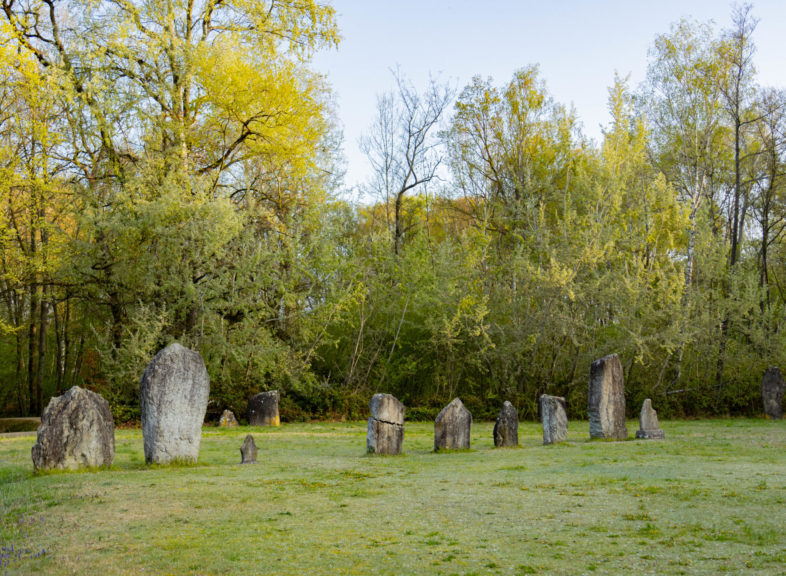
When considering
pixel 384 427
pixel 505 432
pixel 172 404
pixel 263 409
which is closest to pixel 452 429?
pixel 505 432

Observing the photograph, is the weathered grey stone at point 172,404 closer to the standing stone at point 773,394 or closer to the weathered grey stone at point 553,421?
the weathered grey stone at point 553,421

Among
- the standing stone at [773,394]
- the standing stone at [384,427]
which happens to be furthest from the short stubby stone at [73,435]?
the standing stone at [773,394]

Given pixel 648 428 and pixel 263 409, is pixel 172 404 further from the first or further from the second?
pixel 648 428

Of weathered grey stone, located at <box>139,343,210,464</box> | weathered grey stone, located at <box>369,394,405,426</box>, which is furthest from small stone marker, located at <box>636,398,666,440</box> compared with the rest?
weathered grey stone, located at <box>139,343,210,464</box>

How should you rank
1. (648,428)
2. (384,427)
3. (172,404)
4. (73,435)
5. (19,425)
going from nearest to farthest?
(73,435) → (172,404) → (384,427) → (648,428) → (19,425)

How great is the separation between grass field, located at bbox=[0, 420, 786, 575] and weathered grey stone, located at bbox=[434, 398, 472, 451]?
780 millimetres

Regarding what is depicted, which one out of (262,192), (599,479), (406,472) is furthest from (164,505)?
(262,192)

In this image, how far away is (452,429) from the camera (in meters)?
13.7

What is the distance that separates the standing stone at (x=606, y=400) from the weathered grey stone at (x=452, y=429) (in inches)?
131

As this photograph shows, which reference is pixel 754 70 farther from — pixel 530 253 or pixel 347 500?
pixel 347 500

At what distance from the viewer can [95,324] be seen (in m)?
26.1

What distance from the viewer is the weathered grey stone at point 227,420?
20.6 metres

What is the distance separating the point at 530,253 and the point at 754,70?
12.0 m

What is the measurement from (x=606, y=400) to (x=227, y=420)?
11.0 m
